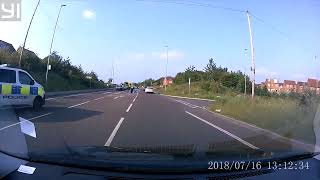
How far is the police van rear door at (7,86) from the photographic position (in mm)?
18297

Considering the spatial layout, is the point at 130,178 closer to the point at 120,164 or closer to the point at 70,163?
the point at 120,164

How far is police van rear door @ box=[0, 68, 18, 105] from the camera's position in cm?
1830

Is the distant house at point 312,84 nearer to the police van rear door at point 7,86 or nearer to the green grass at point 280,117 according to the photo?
the green grass at point 280,117

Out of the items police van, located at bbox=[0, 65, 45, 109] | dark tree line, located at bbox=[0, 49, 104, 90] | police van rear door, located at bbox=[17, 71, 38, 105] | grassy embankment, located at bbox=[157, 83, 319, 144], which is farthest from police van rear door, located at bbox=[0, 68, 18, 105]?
dark tree line, located at bbox=[0, 49, 104, 90]

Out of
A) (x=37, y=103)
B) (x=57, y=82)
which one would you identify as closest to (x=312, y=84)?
(x=37, y=103)

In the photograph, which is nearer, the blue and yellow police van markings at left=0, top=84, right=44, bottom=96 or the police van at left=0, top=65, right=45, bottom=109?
the blue and yellow police van markings at left=0, top=84, right=44, bottom=96

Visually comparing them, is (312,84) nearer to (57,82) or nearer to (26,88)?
(26,88)

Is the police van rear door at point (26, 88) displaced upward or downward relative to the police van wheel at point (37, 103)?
upward

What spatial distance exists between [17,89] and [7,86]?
693 mm

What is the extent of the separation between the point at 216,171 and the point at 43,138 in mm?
7188

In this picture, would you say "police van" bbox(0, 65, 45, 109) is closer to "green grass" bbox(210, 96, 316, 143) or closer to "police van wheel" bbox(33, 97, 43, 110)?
"police van wheel" bbox(33, 97, 43, 110)


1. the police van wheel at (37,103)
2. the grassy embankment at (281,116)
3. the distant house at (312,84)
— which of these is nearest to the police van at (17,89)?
the police van wheel at (37,103)

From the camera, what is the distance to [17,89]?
63.7ft

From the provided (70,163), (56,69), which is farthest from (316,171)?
(56,69)
